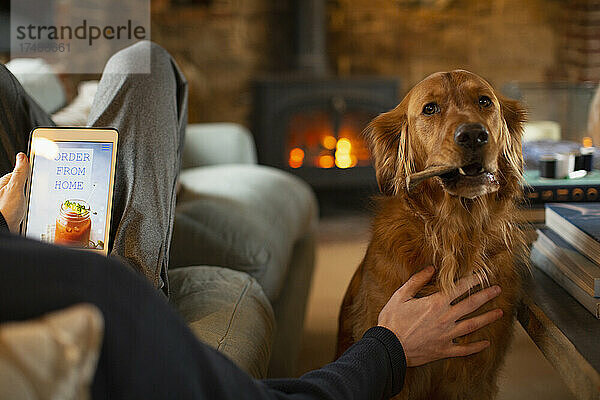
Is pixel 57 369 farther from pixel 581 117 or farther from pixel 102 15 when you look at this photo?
pixel 581 117

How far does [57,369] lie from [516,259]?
2.69 feet

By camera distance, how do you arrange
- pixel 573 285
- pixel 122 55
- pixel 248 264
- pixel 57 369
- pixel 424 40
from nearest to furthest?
pixel 57 369, pixel 573 285, pixel 122 55, pixel 248 264, pixel 424 40

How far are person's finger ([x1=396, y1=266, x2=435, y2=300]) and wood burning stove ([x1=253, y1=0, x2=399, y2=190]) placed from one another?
2757 millimetres

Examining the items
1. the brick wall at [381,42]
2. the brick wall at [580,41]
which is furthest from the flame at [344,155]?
the brick wall at [580,41]

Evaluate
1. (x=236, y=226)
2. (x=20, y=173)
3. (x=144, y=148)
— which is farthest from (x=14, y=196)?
(x=236, y=226)

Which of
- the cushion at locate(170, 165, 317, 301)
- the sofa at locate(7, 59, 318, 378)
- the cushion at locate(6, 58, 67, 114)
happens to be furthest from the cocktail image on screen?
the cushion at locate(6, 58, 67, 114)

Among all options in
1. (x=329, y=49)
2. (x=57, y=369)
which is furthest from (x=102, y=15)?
(x=57, y=369)

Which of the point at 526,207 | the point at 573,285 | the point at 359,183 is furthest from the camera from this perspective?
the point at 359,183

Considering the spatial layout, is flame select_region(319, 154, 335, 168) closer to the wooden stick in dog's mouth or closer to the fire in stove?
the fire in stove

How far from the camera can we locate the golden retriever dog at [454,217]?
99cm

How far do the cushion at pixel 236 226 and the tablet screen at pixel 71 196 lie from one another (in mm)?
550

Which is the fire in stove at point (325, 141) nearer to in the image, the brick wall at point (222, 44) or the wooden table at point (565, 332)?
the brick wall at point (222, 44)

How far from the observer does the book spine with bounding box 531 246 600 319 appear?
0.93 metres

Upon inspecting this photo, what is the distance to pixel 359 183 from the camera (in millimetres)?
3824
